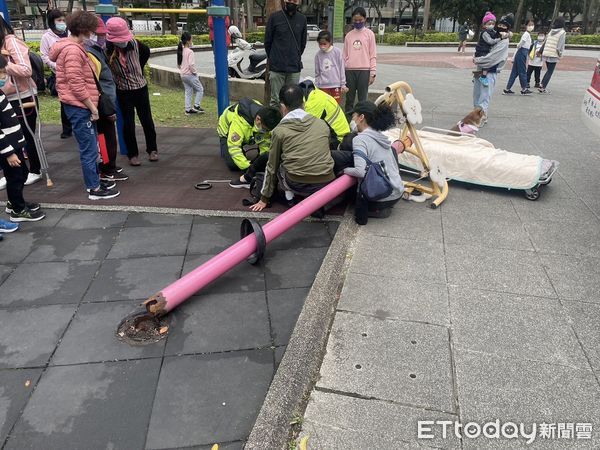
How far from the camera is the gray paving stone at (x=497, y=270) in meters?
3.10

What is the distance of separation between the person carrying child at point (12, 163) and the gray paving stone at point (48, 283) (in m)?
0.81

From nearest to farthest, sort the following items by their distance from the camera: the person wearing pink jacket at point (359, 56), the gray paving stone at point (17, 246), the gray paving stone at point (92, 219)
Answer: the gray paving stone at point (17, 246) < the gray paving stone at point (92, 219) < the person wearing pink jacket at point (359, 56)

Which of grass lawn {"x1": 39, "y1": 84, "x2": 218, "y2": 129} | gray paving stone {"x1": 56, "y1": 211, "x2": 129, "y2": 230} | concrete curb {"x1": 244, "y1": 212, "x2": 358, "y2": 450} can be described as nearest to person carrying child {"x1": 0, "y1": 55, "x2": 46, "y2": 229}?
gray paving stone {"x1": 56, "y1": 211, "x2": 129, "y2": 230}

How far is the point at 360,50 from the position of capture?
6.62 m

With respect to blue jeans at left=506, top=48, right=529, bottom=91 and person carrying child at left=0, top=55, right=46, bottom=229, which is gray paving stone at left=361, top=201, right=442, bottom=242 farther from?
blue jeans at left=506, top=48, right=529, bottom=91

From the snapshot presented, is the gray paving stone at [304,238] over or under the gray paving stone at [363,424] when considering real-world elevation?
over

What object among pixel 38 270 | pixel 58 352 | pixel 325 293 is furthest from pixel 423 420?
pixel 38 270

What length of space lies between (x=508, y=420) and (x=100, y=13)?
5.58m

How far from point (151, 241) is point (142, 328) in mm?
1177

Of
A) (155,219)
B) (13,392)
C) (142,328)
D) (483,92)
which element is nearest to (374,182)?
(155,219)

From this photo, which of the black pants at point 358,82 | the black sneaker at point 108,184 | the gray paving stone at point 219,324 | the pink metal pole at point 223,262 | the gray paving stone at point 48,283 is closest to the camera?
the gray paving stone at point 219,324

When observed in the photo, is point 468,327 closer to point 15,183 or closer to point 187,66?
point 15,183

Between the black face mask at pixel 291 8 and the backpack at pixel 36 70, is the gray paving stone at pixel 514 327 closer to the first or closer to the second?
the black face mask at pixel 291 8

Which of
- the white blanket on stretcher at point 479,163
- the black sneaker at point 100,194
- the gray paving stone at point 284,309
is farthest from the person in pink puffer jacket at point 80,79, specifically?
the white blanket on stretcher at point 479,163
